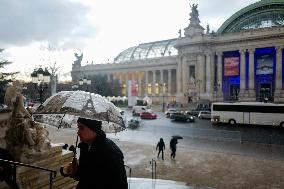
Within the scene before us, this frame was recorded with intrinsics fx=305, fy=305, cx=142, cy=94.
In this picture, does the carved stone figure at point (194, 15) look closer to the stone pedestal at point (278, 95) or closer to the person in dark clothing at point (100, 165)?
the stone pedestal at point (278, 95)

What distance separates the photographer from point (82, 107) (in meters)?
5.78

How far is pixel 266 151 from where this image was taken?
21.6 meters

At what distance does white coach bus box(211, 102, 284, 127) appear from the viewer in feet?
114

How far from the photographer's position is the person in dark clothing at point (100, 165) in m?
3.75

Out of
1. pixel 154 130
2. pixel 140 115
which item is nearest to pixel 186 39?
pixel 140 115

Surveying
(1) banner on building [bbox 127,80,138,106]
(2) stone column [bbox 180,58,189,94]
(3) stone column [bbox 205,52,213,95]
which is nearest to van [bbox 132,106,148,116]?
(1) banner on building [bbox 127,80,138,106]

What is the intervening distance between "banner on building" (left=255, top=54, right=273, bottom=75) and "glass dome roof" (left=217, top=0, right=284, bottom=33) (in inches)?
Answer: 310

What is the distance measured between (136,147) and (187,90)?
52.8 metres

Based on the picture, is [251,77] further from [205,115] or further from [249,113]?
[249,113]

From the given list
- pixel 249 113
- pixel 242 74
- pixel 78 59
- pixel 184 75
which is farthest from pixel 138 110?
pixel 78 59

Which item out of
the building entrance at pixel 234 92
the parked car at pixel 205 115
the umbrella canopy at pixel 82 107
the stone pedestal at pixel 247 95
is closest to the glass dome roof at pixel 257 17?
the building entrance at pixel 234 92

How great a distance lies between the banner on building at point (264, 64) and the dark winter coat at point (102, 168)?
222 feet

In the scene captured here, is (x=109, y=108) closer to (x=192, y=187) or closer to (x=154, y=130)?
(x=192, y=187)

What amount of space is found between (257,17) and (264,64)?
13712 millimetres
